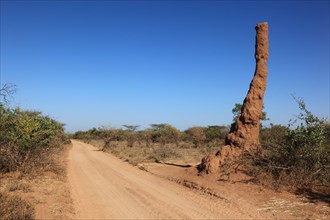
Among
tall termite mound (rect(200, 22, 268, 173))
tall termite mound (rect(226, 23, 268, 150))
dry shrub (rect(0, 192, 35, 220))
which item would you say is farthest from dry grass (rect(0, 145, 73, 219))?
tall termite mound (rect(226, 23, 268, 150))

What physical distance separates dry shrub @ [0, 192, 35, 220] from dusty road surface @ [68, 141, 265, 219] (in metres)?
1.43

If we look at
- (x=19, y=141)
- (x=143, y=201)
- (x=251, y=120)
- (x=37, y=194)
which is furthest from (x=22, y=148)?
(x=251, y=120)

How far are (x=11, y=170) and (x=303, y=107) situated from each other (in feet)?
40.5

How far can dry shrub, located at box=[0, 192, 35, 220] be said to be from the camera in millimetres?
7430

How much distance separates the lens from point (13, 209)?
306 inches

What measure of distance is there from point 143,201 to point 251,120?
6535 mm

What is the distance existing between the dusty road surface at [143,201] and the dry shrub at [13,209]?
1434mm

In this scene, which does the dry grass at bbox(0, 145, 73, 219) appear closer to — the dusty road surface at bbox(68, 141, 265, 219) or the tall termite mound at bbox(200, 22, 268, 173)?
the dusty road surface at bbox(68, 141, 265, 219)

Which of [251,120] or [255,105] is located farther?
[255,105]

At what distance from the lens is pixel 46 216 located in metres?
8.86

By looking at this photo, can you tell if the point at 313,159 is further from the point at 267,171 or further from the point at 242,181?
the point at 242,181

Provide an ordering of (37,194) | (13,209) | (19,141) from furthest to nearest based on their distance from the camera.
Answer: (19,141) → (37,194) → (13,209)

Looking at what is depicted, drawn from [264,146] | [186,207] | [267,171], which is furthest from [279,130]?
[186,207]

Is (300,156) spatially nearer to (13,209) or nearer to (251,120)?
(251,120)
